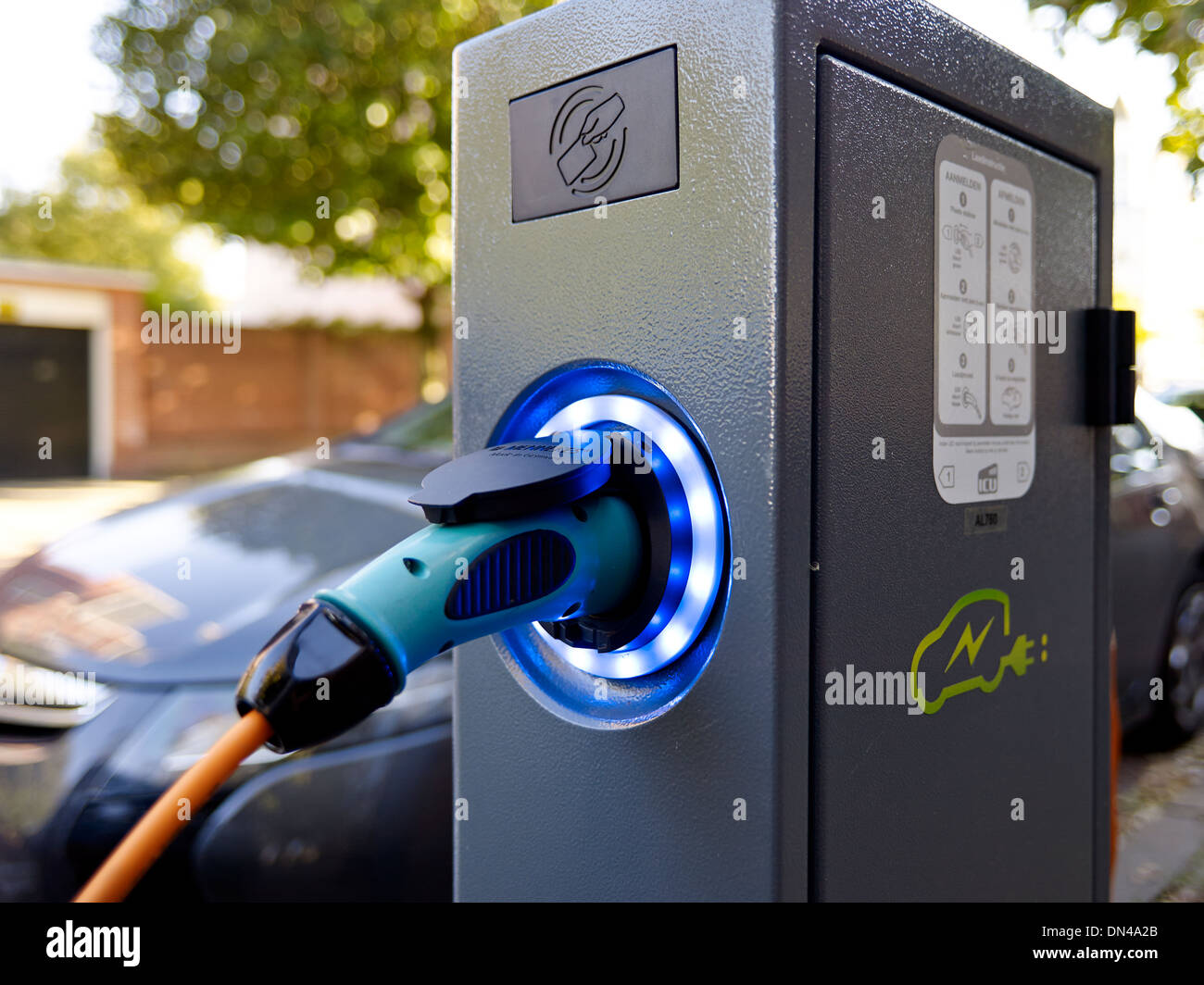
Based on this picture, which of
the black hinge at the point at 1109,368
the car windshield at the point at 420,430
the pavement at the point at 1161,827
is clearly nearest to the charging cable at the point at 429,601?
the black hinge at the point at 1109,368

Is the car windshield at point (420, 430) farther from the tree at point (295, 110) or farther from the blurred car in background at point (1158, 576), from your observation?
the tree at point (295, 110)

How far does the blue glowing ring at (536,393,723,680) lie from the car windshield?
7.71 feet

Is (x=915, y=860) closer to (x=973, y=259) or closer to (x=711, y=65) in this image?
(x=973, y=259)

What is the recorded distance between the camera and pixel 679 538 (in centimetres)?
78

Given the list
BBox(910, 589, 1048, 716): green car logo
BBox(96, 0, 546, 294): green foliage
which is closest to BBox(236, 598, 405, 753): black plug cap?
BBox(910, 589, 1048, 716): green car logo

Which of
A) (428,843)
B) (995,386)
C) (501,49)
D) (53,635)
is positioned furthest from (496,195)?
(53,635)

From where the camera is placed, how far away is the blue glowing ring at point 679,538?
76cm

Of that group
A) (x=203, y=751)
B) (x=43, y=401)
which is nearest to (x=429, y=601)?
(x=203, y=751)

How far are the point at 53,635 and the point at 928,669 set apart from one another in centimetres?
203

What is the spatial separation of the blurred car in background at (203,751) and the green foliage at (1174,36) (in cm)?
244

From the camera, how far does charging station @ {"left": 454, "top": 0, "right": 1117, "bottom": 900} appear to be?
28.8 inches

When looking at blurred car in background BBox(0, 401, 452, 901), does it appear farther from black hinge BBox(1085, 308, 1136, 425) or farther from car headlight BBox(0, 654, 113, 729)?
black hinge BBox(1085, 308, 1136, 425)

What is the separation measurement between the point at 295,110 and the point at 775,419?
1014cm

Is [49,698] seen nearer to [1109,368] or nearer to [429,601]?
[429,601]
